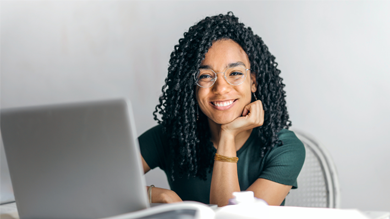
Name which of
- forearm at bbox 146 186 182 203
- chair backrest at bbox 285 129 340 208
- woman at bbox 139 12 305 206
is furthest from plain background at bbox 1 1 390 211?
forearm at bbox 146 186 182 203

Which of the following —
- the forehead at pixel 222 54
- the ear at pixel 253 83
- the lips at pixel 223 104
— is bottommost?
the lips at pixel 223 104

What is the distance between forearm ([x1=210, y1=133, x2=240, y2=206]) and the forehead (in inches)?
13.6

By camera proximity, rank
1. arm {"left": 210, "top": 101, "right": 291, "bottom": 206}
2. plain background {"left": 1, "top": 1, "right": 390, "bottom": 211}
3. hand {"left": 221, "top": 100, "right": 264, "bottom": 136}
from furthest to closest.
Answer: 1. plain background {"left": 1, "top": 1, "right": 390, "bottom": 211}
2. hand {"left": 221, "top": 100, "right": 264, "bottom": 136}
3. arm {"left": 210, "top": 101, "right": 291, "bottom": 206}

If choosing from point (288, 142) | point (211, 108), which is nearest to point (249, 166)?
point (288, 142)

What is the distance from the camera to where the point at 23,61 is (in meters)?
2.54

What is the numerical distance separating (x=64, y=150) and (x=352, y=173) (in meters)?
1.76

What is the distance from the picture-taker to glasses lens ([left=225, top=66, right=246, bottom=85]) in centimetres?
138

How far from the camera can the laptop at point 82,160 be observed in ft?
2.07

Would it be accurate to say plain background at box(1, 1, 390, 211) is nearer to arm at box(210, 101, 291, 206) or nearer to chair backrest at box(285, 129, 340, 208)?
chair backrest at box(285, 129, 340, 208)

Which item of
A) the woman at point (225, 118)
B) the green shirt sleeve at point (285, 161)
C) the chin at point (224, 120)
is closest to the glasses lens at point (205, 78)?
the woman at point (225, 118)

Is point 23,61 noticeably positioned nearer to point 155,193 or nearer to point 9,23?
point 9,23

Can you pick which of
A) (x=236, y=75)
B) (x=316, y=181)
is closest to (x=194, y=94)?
(x=236, y=75)

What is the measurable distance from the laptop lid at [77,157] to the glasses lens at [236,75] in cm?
81

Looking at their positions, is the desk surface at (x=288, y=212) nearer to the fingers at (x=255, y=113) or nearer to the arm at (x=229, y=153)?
the arm at (x=229, y=153)
